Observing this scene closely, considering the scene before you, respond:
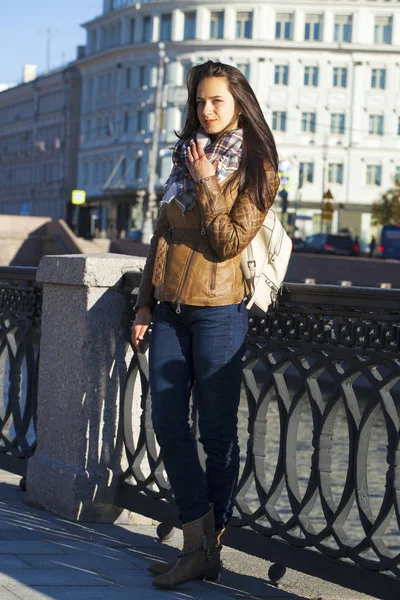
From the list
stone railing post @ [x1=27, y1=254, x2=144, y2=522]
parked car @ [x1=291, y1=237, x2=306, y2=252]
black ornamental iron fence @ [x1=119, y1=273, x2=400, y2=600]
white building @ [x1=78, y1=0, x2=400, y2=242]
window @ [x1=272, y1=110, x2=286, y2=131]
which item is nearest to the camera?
black ornamental iron fence @ [x1=119, y1=273, x2=400, y2=600]

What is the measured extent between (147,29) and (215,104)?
302 feet

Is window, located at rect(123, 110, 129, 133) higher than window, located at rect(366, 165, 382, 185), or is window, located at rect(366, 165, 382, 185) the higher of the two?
window, located at rect(123, 110, 129, 133)

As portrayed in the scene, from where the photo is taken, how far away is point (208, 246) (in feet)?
14.6

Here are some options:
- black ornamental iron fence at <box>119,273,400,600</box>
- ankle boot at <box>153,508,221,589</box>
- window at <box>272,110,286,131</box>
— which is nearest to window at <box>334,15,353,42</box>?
window at <box>272,110,286,131</box>

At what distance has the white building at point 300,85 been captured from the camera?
87.2 m

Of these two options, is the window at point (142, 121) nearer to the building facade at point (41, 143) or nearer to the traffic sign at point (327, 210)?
the building facade at point (41, 143)

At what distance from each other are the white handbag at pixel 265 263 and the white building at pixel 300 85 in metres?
78.8

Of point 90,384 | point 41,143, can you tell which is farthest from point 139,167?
point 90,384

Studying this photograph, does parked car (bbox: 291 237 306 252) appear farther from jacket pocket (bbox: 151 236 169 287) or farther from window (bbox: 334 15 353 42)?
jacket pocket (bbox: 151 236 169 287)

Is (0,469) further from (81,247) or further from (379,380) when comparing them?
(81,247)

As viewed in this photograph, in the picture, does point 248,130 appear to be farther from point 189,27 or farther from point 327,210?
point 189,27

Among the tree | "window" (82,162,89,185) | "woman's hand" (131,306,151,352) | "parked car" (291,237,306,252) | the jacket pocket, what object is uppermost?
"window" (82,162,89,185)

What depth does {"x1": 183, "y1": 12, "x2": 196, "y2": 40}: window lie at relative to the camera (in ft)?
303

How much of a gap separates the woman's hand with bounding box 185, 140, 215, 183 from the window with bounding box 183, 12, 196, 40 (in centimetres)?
8947
